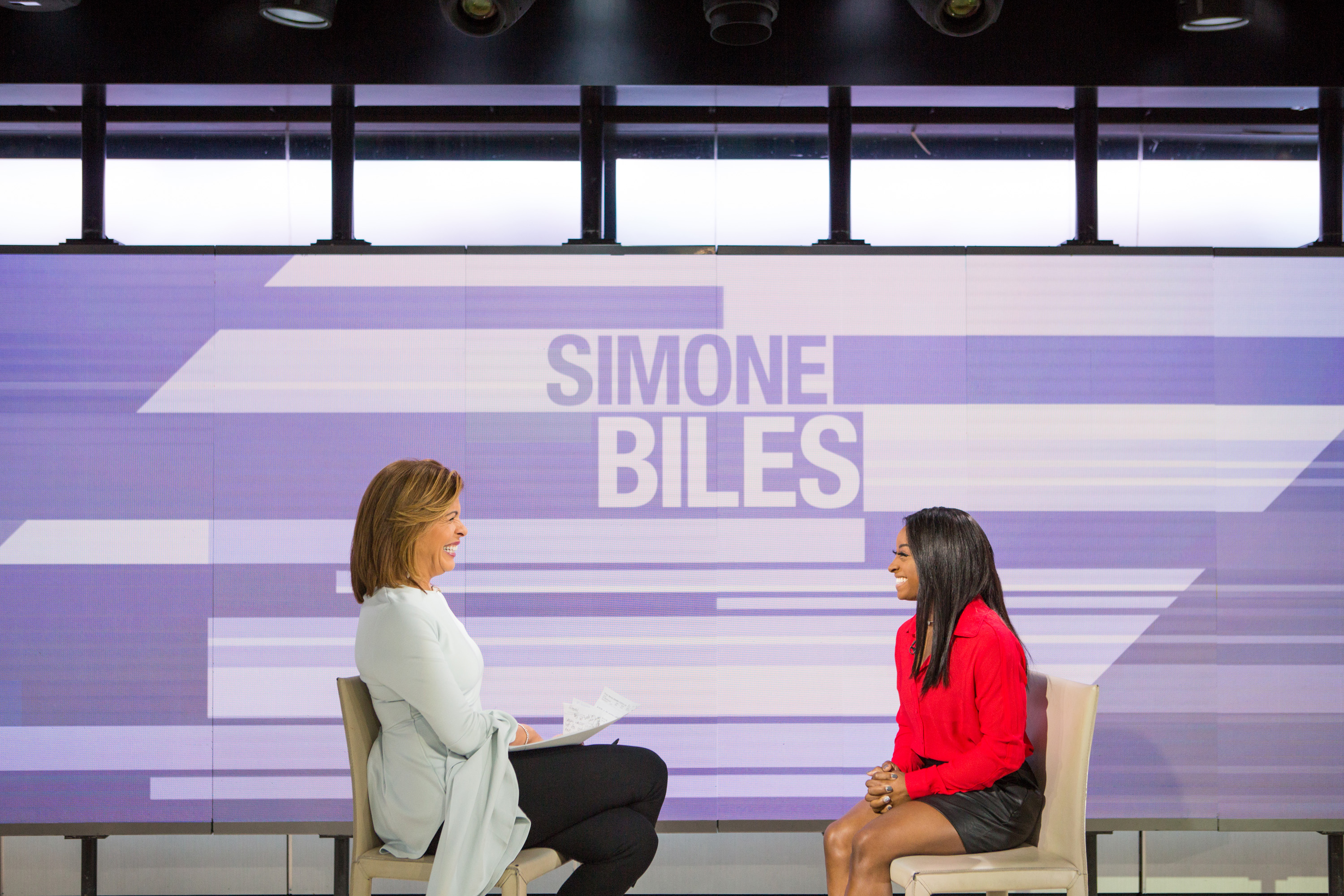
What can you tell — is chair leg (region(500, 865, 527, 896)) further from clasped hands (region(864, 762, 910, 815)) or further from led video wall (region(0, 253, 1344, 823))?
led video wall (region(0, 253, 1344, 823))

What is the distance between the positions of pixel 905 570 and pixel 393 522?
1328 millimetres

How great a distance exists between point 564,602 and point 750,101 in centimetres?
199

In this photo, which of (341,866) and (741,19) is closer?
(741,19)

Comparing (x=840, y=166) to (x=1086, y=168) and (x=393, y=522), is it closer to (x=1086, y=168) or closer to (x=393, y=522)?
(x=1086, y=168)

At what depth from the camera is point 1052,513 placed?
3598 mm

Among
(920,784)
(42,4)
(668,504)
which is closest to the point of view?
(920,784)

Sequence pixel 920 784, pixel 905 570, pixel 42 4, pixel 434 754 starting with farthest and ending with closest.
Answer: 1. pixel 42 4
2. pixel 905 570
3. pixel 920 784
4. pixel 434 754

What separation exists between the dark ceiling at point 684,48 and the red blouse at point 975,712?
206 cm

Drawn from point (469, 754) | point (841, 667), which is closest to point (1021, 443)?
point (841, 667)

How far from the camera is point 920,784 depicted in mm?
2598

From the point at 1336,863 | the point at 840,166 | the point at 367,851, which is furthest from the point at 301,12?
the point at 1336,863

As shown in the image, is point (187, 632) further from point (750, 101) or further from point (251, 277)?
point (750, 101)

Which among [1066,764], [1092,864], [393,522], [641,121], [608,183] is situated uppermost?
[641,121]

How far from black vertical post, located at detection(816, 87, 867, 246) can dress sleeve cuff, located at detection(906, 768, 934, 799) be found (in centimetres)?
200
